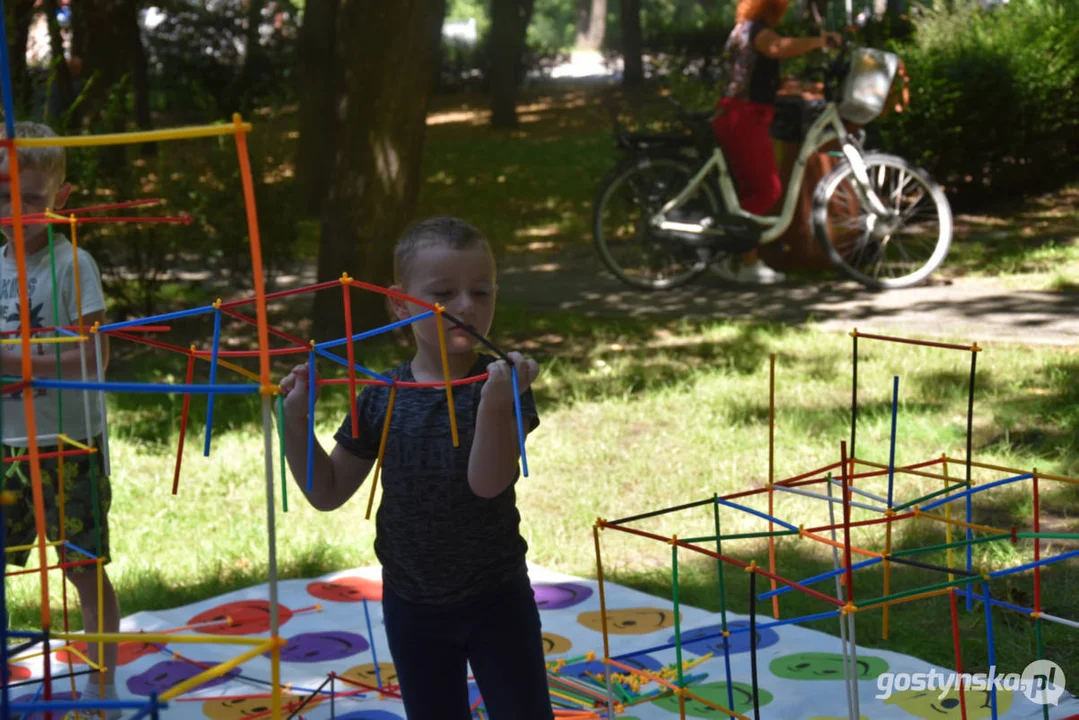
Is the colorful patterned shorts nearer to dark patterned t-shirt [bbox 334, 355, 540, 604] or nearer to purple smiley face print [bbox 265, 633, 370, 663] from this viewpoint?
purple smiley face print [bbox 265, 633, 370, 663]

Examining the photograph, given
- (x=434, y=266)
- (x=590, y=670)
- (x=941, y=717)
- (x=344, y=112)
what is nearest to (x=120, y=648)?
(x=590, y=670)

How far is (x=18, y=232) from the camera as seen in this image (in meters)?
1.33

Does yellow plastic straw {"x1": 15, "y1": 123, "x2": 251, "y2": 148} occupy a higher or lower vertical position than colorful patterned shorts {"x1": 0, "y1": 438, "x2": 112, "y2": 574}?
higher

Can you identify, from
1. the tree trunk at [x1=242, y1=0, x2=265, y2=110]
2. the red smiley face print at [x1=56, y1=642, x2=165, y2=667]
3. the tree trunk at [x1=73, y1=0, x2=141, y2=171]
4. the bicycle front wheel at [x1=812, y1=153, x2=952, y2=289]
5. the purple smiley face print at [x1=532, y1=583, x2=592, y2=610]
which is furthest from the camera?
the tree trunk at [x1=242, y1=0, x2=265, y2=110]

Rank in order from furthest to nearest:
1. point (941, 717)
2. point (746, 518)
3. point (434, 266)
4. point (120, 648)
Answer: point (746, 518), point (120, 648), point (941, 717), point (434, 266)

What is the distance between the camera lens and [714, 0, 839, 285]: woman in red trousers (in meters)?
7.64

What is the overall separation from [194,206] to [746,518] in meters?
4.40

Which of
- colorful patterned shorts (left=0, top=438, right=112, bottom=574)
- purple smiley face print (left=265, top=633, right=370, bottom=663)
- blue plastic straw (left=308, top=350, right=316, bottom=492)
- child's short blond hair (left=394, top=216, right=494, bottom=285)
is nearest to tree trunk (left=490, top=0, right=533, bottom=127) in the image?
purple smiley face print (left=265, top=633, right=370, bottom=663)

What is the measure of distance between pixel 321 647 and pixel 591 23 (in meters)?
56.5

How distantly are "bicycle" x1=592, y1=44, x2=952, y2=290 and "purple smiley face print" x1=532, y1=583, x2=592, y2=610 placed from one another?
4.46 m

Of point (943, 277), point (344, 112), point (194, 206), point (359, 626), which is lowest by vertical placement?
point (359, 626)

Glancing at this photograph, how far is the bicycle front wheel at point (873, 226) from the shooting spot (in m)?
7.76

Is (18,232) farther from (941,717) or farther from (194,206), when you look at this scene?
(194,206)

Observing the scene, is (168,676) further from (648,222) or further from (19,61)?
(648,222)
